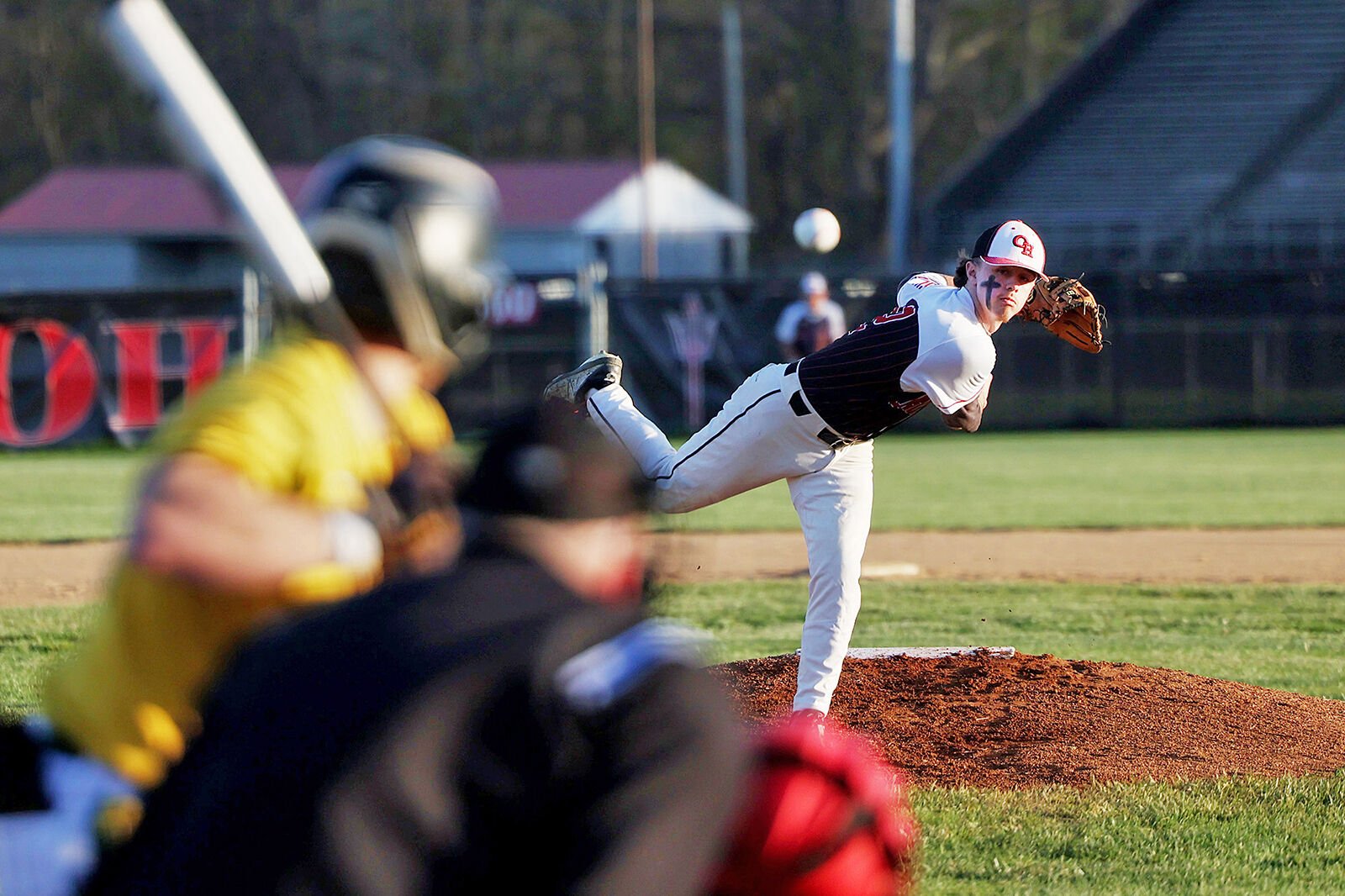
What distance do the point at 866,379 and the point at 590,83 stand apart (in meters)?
49.8

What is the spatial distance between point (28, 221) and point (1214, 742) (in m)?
40.7

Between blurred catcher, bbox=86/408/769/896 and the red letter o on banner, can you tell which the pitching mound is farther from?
the red letter o on banner

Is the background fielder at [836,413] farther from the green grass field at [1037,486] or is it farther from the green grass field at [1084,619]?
the green grass field at [1037,486]

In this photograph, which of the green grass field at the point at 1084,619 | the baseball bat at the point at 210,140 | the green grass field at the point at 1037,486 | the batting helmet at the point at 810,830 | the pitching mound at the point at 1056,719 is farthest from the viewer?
the green grass field at the point at 1037,486

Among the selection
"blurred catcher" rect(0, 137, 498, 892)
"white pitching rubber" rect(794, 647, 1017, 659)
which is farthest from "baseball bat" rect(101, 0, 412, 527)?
"white pitching rubber" rect(794, 647, 1017, 659)

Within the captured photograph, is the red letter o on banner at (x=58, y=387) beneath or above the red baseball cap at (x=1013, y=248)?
beneath

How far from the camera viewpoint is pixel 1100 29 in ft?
173

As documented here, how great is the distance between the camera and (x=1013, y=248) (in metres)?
5.54

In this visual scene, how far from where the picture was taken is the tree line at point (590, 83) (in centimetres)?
5138

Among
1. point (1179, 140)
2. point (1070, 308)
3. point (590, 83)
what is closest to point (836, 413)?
point (1070, 308)

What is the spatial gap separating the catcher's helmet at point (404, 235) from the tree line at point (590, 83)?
5049 centimetres

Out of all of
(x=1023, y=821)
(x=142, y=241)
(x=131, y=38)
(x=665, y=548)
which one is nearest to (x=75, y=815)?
(x=665, y=548)

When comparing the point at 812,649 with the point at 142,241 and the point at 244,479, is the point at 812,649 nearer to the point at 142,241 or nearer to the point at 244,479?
the point at 244,479

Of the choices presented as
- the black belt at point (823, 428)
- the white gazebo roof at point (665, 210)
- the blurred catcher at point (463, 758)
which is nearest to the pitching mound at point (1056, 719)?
the black belt at point (823, 428)
